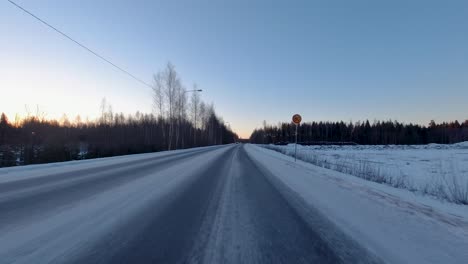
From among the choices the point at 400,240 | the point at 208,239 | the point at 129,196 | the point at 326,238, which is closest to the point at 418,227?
the point at 400,240

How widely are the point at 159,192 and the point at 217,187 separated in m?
1.78

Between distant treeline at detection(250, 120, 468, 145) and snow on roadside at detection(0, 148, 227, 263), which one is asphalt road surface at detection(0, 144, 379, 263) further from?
distant treeline at detection(250, 120, 468, 145)

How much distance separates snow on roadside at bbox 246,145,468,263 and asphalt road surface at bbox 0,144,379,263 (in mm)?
351

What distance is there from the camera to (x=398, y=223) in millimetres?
4453

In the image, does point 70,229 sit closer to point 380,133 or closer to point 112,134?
point 112,134

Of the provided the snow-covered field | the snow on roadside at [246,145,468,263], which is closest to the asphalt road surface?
A: the snow on roadside at [246,145,468,263]

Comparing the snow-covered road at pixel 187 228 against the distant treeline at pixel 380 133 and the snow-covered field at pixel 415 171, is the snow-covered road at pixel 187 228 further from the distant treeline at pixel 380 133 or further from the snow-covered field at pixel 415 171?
the distant treeline at pixel 380 133

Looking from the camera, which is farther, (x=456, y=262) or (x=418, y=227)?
(x=418, y=227)

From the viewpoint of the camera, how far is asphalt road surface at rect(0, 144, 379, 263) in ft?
9.60

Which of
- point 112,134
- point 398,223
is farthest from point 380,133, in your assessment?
point 398,223

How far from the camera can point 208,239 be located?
346cm

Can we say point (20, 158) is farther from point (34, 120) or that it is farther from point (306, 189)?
point (34, 120)

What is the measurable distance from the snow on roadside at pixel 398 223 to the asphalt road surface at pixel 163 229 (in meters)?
0.35

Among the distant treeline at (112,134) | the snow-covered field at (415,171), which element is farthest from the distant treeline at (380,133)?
the snow-covered field at (415,171)
